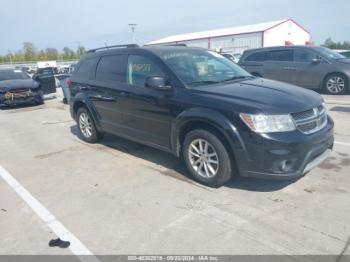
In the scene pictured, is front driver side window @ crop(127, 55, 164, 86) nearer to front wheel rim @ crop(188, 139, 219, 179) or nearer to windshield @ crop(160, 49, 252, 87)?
windshield @ crop(160, 49, 252, 87)

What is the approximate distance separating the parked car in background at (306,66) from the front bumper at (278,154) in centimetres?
790

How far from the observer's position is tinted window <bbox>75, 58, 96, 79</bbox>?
20.4 feet

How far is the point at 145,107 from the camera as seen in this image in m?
4.85

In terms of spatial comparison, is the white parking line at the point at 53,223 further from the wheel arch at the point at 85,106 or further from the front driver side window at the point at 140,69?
the front driver side window at the point at 140,69

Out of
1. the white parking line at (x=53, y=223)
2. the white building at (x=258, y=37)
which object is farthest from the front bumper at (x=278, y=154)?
the white building at (x=258, y=37)

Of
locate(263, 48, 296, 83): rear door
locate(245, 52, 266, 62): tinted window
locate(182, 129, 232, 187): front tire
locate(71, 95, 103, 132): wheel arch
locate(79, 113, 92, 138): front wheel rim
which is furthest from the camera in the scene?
locate(245, 52, 266, 62): tinted window

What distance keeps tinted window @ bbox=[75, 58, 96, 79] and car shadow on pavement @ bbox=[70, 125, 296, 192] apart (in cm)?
138

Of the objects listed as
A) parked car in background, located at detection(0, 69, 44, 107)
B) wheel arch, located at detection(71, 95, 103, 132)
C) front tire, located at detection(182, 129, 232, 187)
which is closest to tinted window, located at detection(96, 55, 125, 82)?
wheel arch, located at detection(71, 95, 103, 132)

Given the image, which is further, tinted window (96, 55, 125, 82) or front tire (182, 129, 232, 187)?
tinted window (96, 55, 125, 82)

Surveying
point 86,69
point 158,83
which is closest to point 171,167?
point 158,83

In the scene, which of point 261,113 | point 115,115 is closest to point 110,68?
point 115,115

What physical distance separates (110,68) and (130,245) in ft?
11.3

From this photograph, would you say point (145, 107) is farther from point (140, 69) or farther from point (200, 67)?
point (200, 67)

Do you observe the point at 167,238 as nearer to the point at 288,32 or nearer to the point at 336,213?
the point at 336,213
